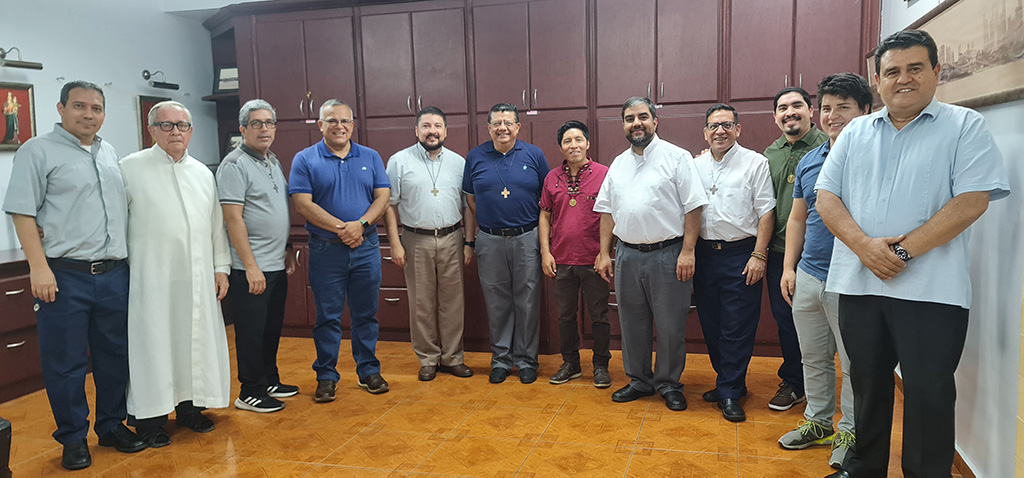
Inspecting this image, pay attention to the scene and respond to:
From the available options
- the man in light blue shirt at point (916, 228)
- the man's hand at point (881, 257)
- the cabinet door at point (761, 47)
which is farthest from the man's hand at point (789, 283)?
the cabinet door at point (761, 47)

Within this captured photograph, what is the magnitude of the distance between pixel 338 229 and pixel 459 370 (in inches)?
46.9

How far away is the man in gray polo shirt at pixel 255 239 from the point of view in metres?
3.35

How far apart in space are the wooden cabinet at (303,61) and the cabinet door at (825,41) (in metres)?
3.15

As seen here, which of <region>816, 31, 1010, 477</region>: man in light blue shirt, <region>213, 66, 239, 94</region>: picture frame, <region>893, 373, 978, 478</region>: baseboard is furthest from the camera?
<region>213, 66, 239, 94</region>: picture frame

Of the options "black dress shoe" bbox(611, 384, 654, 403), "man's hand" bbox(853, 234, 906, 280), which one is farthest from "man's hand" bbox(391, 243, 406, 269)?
"man's hand" bbox(853, 234, 906, 280)

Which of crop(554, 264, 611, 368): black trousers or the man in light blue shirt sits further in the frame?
crop(554, 264, 611, 368): black trousers

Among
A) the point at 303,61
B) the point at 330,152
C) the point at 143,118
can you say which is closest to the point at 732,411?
the point at 330,152

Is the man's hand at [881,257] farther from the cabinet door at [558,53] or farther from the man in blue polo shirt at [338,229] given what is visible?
the cabinet door at [558,53]

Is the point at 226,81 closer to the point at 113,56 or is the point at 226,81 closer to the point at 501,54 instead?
the point at 113,56

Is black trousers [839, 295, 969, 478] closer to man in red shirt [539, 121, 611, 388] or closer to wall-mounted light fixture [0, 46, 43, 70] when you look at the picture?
man in red shirt [539, 121, 611, 388]

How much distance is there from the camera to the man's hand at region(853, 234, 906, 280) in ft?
6.60

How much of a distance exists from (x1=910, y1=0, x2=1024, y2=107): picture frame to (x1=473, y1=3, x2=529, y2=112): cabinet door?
8.37 ft

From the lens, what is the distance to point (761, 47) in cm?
431

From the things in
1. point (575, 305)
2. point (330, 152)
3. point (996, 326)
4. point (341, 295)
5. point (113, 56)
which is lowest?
point (575, 305)
